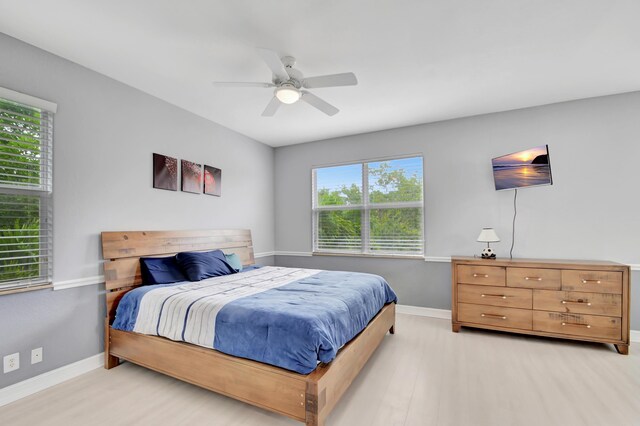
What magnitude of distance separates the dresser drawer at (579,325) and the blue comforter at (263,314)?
5.67ft

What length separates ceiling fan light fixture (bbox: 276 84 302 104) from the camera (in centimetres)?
241

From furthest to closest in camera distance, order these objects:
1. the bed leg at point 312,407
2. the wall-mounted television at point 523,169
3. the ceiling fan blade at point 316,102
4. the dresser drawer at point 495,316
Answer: the wall-mounted television at point 523,169
the dresser drawer at point 495,316
the ceiling fan blade at point 316,102
the bed leg at point 312,407

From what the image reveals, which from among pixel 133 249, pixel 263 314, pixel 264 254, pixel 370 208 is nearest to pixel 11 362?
pixel 133 249

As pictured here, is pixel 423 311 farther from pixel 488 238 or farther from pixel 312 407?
pixel 312 407

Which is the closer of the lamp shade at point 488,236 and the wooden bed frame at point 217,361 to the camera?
the wooden bed frame at point 217,361

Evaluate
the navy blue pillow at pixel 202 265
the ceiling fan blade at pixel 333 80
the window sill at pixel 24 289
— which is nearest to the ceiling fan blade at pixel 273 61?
the ceiling fan blade at pixel 333 80

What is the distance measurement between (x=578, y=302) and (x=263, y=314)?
3207 millimetres

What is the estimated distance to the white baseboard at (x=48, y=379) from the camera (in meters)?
2.14

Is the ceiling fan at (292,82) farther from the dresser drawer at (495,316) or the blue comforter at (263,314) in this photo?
the dresser drawer at (495,316)

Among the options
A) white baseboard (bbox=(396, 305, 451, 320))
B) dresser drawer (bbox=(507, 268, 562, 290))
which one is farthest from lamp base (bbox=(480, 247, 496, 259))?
white baseboard (bbox=(396, 305, 451, 320))

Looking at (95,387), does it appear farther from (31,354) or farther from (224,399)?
(224,399)

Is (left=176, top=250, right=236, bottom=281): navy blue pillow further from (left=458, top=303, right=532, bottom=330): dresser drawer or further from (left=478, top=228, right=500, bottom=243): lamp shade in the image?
(left=478, top=228, right=500, bottom=243): lamp shade

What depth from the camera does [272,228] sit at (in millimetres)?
5219

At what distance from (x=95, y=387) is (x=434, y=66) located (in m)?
3.93
